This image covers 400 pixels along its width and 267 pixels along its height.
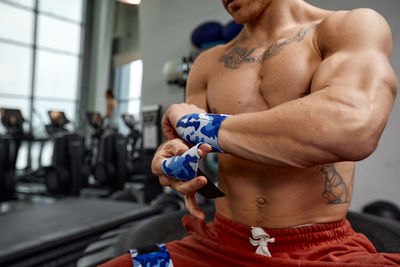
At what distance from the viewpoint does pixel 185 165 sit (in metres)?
0.56

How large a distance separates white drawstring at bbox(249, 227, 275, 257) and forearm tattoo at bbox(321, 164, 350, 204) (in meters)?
0.18

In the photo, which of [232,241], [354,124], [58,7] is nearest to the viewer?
[354,124]

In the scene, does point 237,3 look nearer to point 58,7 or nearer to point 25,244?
point 25,244

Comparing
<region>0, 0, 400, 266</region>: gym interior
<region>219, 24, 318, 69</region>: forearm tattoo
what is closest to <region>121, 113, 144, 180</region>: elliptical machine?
<region>0, 0, 400, 266</region>: gym interior

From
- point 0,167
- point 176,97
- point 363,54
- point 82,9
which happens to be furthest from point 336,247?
point 82,9

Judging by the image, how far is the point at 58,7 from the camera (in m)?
7.80

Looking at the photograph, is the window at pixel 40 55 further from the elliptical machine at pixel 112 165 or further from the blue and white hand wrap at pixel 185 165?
the blue and white hand wrap at pixel 185 165

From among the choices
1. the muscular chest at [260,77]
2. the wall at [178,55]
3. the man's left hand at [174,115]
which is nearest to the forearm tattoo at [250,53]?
the muscular chest at [260,77]

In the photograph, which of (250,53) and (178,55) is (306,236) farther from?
(178,55)

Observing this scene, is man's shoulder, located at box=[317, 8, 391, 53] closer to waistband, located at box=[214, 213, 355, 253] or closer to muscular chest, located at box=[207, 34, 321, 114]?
muscular chest, located at box=[207, 34, 321, 114]

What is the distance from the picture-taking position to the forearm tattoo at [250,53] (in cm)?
77

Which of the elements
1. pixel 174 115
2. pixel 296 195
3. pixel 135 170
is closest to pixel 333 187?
pixel 296 195

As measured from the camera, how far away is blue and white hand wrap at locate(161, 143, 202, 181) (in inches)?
21.5

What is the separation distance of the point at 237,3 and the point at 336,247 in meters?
0.70
